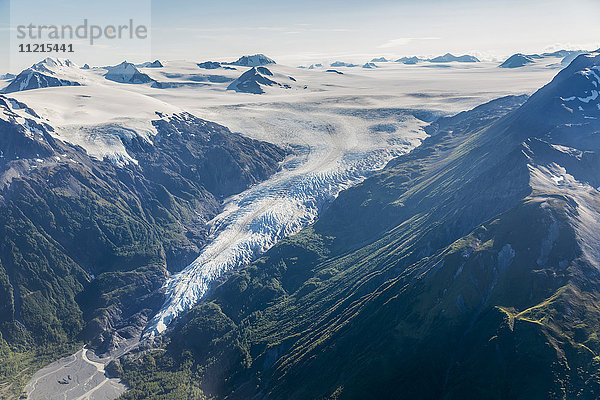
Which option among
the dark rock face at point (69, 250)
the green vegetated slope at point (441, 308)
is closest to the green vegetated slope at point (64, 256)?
the dark rock face at point (69, 250)

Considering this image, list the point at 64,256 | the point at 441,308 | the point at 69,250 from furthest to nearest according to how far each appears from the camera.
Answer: the point at 69,250 < the point at 64,256 < the point at 441,308

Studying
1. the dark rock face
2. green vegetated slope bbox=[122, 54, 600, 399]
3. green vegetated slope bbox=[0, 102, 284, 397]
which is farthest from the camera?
the dark rock face

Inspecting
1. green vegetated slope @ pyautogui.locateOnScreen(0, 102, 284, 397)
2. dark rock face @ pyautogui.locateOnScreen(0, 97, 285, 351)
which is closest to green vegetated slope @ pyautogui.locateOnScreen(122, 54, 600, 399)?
green vegetated slope @ pyautogui.locateOnScreen(0, 102, 284, 397)

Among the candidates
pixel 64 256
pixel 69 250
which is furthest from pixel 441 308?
pixel 69 250

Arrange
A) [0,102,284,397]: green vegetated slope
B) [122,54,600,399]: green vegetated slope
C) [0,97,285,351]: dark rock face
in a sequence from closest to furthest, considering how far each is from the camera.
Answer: [122,54,600,399]: green vegetated slope < [0,102,284,397]: green vegetated slope < [0,97,285,351]: dark rock face

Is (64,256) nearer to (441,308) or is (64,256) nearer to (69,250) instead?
(69,250)

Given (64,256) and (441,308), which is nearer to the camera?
(441,308)

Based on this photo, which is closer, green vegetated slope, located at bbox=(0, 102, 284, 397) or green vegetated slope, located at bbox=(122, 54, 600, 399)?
green vegetated slope, located at bbox=(122, 54, 600, 399)

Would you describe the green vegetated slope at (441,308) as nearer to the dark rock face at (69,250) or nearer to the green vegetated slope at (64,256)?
the green vegetated slope at (64,256)

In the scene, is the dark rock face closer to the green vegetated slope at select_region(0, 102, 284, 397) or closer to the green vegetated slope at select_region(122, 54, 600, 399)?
the green vegetated slope at select_region(0, 102, 284, 397)
